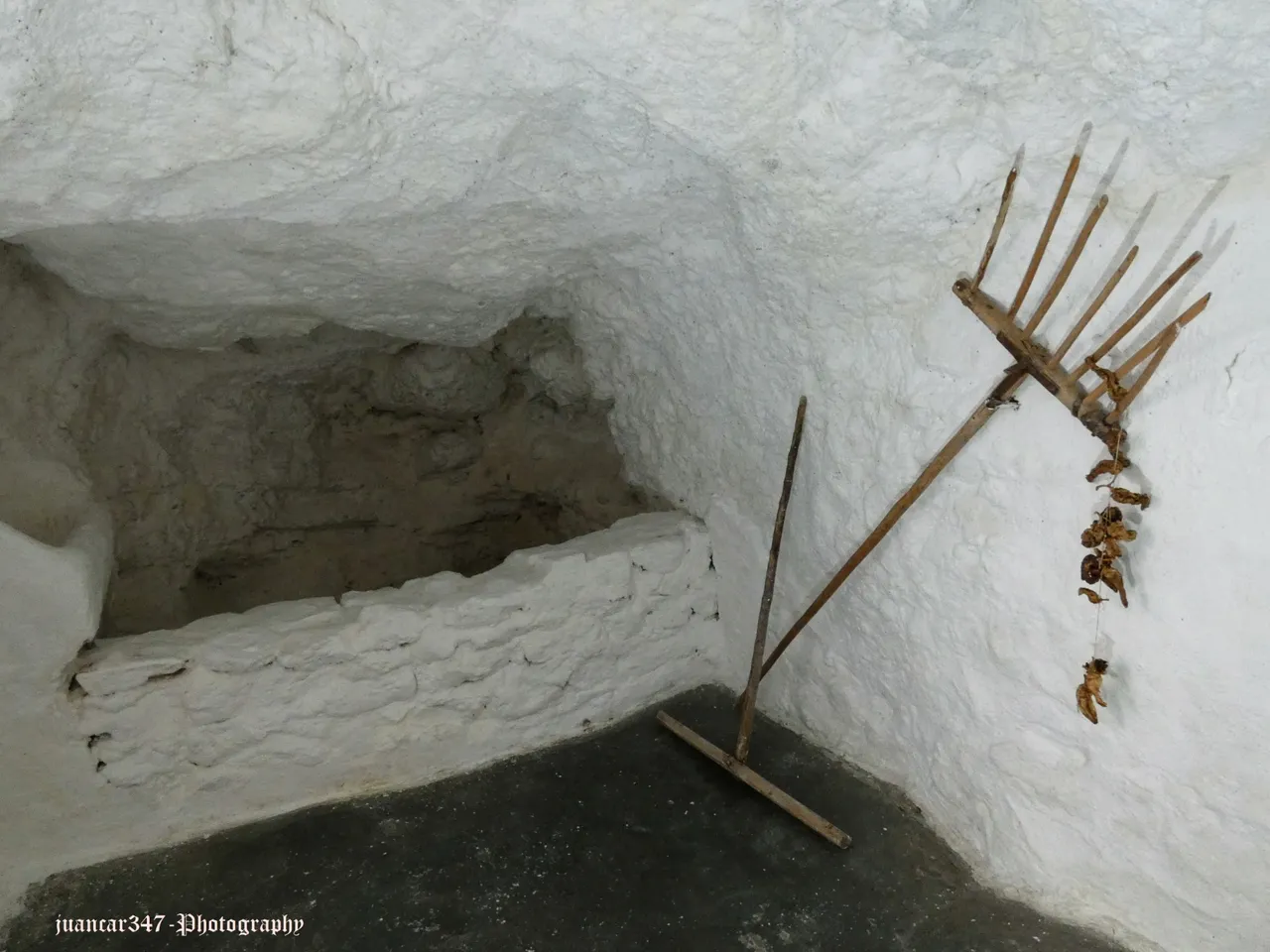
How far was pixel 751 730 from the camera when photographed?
226 centimetres

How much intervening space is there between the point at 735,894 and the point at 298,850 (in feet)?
2.85

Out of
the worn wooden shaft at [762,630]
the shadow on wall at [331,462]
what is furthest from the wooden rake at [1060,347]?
the shadow on wall at [331,462]

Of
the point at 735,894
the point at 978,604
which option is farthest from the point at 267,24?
the point at 735,894

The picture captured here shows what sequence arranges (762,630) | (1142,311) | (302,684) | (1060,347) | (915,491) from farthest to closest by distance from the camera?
(762,630) < (302,684) < (915,491) < (1060,347) < (1142,311)

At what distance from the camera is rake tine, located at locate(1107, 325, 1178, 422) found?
1.31 metres

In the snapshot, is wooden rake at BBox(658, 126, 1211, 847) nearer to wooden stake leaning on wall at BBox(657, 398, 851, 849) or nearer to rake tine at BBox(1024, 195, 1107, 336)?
rake tine at BBox(1024, 195, 1107, 336)

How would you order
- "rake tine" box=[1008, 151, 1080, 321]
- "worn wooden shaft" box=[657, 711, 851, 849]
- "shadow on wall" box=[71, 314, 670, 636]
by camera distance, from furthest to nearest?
1. "shadow on wall" box=[71, 314, 670, 636]
2. "worn wooden shaft" box=[657, 711, 851, 849]
3. "rake tine" box=[1008, 151, 1080, 321]

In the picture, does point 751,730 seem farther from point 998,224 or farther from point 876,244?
point 998,224

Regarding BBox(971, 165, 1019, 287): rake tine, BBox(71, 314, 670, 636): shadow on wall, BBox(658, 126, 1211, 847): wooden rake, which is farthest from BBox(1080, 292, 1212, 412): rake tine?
BBox(71, 314, 670, 636): shadow on wall

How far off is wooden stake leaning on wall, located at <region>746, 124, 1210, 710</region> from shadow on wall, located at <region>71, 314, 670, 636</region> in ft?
3.84

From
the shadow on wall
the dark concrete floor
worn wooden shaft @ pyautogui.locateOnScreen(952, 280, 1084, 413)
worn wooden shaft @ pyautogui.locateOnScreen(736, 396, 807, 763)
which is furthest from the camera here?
the shadow on wall

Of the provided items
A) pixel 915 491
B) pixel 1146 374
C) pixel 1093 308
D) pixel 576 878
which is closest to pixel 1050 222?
pixel 1093 308

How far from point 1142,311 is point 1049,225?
0.59 ft

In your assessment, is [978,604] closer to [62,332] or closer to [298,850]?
[298,850]
